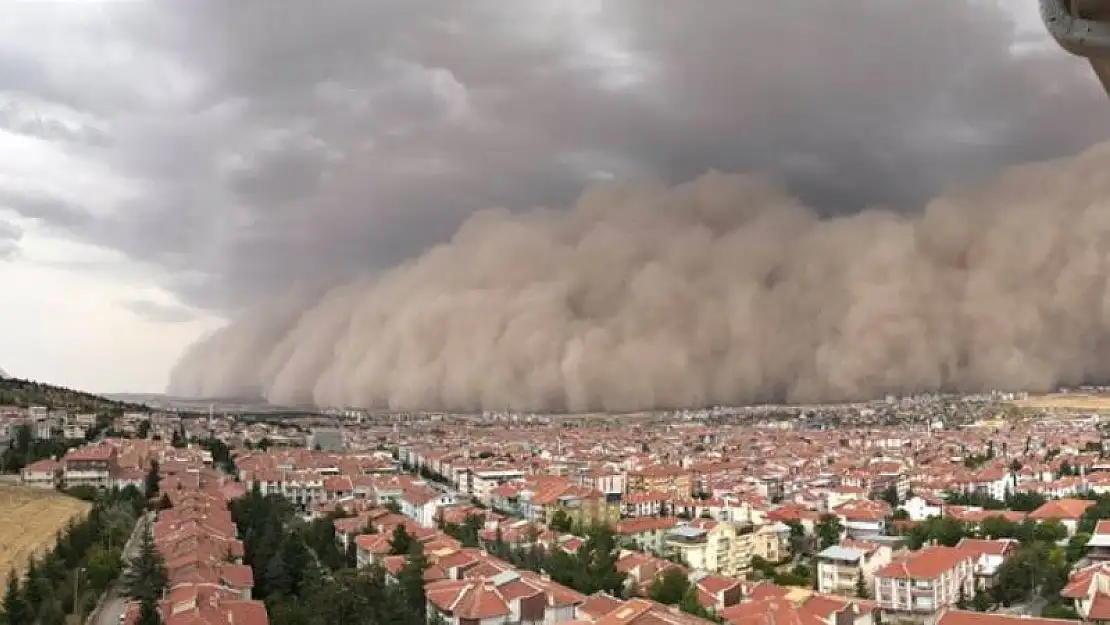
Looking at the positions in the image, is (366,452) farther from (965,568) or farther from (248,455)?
(965,568)

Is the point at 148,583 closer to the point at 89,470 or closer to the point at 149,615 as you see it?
the point at 149,615

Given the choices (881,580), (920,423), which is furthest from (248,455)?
(920,423)

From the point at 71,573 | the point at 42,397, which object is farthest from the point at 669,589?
the point at 42,397

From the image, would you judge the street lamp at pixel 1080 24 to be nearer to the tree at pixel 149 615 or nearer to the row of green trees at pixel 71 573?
the tree at pixel 149 615

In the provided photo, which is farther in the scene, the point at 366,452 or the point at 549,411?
the point at 549,411

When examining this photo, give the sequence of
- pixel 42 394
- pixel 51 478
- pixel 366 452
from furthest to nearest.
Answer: pixel 42 394 → pixel 366 452 → pixel 51 478

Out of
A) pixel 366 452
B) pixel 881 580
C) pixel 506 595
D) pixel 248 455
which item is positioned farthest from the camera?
pixel 366 452

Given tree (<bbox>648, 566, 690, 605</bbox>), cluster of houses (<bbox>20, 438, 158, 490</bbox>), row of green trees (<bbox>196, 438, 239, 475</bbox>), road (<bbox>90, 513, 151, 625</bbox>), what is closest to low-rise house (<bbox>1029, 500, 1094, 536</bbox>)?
tree (<bbox>648, 566, 690, 605</bbox>)
